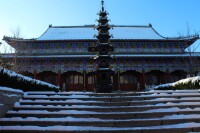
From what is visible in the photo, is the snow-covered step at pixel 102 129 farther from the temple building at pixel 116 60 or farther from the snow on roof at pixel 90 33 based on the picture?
the snow on roof at pixel 90 33

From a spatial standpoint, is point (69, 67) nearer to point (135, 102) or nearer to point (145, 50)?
point (145, 50)

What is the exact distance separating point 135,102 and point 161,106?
1.00 m

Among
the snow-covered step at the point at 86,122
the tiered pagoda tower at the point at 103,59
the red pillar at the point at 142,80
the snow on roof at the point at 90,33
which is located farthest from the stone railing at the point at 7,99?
the snow on roof at the point at 90,33

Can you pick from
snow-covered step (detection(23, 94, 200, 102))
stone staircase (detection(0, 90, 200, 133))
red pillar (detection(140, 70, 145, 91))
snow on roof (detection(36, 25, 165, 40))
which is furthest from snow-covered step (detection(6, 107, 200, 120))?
snow on roof (detection(36, 25, 165, 40))

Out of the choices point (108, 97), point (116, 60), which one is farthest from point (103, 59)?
point (116, 60)

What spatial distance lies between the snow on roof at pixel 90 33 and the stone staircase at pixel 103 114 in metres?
24.6

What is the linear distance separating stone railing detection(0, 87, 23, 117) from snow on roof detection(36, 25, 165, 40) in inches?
1006

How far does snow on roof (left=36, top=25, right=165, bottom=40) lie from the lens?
34062mm

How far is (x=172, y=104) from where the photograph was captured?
8406 millimetres

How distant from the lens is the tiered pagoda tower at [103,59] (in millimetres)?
16016

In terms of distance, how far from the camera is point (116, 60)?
31328 millimetres

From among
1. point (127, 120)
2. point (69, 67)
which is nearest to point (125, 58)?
point (69, 67)

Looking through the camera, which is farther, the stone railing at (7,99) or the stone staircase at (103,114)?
the stone railing at (7,99)

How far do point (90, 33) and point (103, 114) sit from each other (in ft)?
94.4
